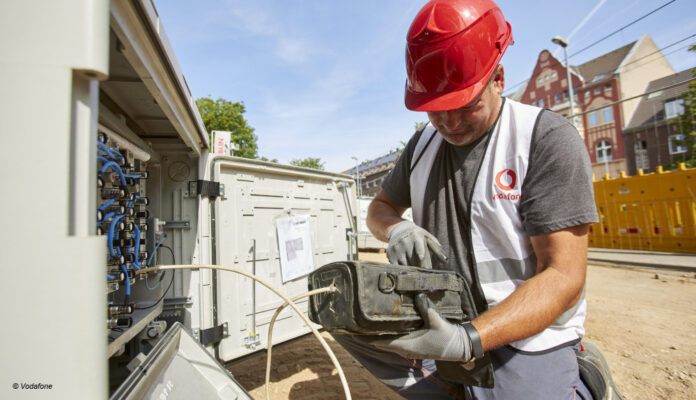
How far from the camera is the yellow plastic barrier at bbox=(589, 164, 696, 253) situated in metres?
9.48

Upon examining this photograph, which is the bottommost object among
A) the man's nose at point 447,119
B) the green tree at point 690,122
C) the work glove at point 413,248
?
the work glove at point 413,248

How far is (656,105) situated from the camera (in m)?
26.0

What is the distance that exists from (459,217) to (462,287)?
41 cm

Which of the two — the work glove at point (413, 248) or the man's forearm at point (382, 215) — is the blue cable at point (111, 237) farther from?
the man's forearm at point (382, 215)

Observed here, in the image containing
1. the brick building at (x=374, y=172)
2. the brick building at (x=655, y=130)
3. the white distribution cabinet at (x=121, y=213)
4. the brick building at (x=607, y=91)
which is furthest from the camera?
the brick building at (x=374, y=172)

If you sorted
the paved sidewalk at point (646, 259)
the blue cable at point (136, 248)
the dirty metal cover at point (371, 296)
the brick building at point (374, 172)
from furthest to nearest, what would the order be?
the brick building at point (374, 172) < the paved sidewalk at point (646, 259) < the blue cable at point (136, 248) < the dirty metal cover at point (371, 296)

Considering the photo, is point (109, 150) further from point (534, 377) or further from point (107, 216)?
point (534, 377)

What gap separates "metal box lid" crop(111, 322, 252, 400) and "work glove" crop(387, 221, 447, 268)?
1206 millimetres

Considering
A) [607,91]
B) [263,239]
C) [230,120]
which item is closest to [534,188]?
[263,239]

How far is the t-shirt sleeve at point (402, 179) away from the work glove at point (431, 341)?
3.28ft

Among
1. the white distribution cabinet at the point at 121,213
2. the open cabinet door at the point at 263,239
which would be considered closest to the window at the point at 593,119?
the white distribution cabinet at the point at 121,213

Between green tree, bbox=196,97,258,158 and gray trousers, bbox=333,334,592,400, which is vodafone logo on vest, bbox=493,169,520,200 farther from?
green tree, bbox=196,97,258,158

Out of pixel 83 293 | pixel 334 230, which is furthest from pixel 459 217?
pixel 334 230

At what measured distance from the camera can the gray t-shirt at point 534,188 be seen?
141cm
